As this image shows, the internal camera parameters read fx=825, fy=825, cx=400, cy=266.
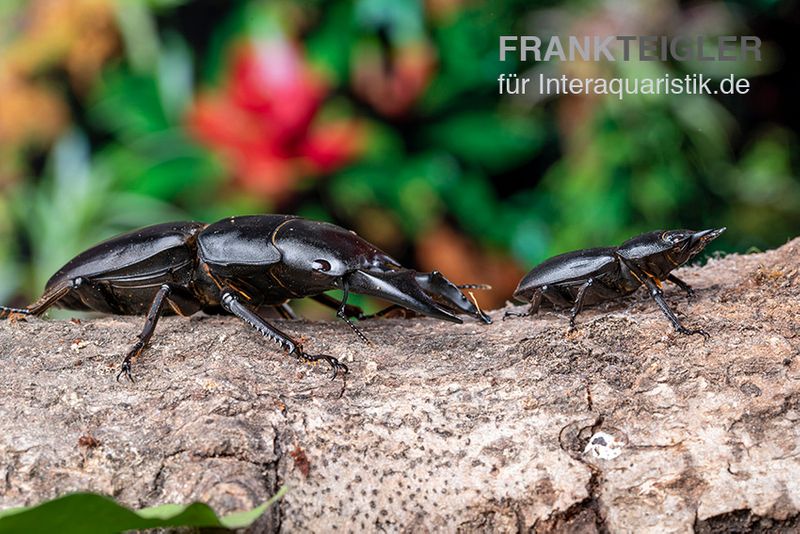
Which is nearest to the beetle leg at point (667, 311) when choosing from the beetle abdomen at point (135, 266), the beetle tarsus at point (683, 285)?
the beetle tarsus at point (683, 285)

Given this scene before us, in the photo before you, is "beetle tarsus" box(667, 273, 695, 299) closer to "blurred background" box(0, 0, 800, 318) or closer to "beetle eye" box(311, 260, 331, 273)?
"beetle eye" box(311, 260, 331, 273)

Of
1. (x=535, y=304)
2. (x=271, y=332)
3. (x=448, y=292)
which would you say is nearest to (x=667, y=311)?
(x=535, y=304)

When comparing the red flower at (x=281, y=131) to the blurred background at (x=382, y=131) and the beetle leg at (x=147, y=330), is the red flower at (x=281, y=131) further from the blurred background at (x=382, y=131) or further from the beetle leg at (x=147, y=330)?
the beetle leg at (x=147, y=330)

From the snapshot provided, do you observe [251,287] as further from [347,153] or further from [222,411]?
[347,153]

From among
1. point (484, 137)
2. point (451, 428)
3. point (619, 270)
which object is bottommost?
point (451, 428)

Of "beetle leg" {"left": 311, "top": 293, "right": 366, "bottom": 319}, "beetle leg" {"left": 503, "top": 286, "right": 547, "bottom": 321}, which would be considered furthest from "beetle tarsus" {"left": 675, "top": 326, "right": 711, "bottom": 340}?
"beetle leg" {"left": 311, "top": 293, "right": 366, "bottom": 319}

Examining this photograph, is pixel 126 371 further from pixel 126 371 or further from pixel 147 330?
pixel 147 330
